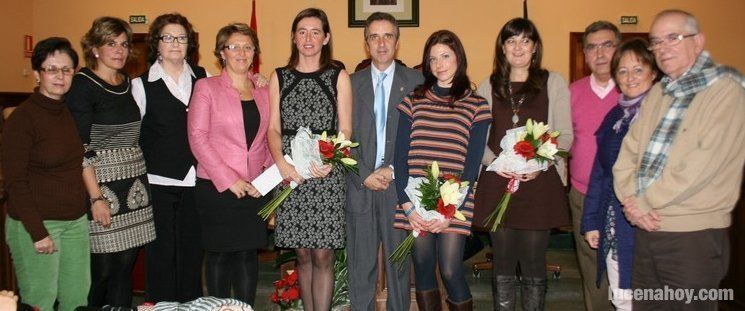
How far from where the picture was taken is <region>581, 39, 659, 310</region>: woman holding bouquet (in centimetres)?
274

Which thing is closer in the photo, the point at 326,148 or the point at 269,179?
the point at 326,148

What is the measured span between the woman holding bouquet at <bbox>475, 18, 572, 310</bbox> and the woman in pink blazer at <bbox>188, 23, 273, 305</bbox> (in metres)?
1.17

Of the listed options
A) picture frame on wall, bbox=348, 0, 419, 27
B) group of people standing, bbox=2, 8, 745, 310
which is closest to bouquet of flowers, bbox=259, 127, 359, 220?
group of people standing, bbox=2, 8, 745, 310

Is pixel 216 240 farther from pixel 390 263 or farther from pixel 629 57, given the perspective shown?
Result: pixel 629 57

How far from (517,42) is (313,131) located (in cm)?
109

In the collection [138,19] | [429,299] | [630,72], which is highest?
[138,19]

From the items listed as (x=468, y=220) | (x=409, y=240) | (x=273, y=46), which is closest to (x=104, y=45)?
(x=409, y=240)

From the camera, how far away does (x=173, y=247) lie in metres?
3.36

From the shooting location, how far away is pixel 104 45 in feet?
10.2

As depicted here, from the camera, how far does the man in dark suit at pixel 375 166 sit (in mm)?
3236

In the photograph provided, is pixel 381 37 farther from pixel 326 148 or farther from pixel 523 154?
pixel 523 154

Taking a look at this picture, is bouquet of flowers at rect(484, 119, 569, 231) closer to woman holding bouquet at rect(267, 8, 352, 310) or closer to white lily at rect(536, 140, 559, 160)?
white lily at rect(536, 140, 559, 160)

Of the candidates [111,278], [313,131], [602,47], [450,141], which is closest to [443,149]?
[450,141]

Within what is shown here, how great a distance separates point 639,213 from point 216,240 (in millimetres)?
1989
